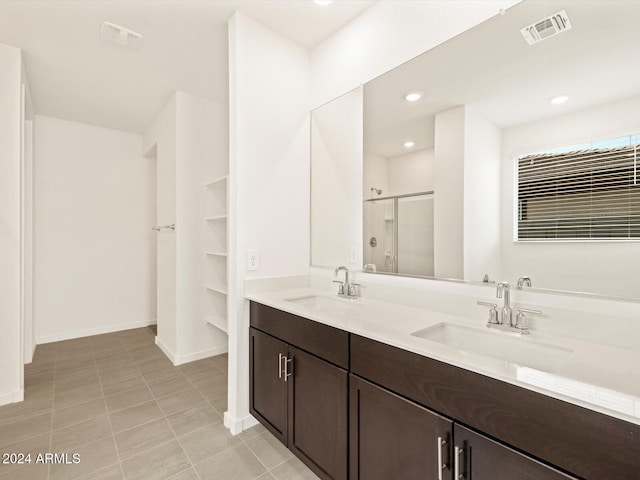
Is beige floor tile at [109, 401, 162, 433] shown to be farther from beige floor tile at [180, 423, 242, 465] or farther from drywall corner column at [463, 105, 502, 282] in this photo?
drywall corner column at [463, 105, 502, 282]

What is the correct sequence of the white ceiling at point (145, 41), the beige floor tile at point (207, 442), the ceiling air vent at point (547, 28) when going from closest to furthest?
the ceiling air vent at point (547, 28) < the beige floor tile at point (207, 442) < the white ceiling at point (145, 41)

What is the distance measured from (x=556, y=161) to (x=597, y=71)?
1.10 ft

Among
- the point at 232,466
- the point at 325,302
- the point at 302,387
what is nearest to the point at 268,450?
the point at 232,466

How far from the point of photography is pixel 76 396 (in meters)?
2.47

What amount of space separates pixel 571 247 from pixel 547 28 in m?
0.88

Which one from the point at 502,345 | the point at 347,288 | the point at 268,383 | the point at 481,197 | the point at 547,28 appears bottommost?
the point at 268,383

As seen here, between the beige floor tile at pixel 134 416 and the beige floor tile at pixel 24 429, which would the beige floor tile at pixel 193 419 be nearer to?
the beige floor tile at pixel 134 416

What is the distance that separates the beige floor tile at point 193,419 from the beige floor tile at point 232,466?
0.36 metres

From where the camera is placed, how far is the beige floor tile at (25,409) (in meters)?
2.19

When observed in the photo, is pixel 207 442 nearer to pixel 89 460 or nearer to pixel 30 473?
pixel 89 460

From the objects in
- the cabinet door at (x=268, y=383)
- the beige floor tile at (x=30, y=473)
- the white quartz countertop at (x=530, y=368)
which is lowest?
the beige floor tile at (x=30, y=473)

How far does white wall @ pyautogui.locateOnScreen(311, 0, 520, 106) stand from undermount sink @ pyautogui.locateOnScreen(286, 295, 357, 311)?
1.37 meters

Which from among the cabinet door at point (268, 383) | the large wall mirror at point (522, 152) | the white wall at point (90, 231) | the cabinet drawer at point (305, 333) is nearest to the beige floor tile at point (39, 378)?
the white wall at point (90, 231)

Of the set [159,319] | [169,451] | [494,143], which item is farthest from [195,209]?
[494,143]
